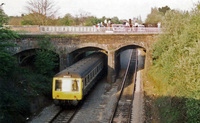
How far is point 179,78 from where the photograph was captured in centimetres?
1118

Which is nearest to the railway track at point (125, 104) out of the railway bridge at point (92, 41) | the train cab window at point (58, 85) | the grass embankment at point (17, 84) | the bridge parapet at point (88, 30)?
the railway bridge at point (92, 41)

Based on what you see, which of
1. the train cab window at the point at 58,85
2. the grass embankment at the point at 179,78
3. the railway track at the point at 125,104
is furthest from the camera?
the train cab window at the point at 58,85

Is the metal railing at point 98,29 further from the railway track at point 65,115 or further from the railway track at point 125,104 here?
the railway track at point 65,115

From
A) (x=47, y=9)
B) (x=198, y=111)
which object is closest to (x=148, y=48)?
(x=198, y=111)

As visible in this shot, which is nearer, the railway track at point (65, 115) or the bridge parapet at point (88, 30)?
the railway track at point (65, 115)

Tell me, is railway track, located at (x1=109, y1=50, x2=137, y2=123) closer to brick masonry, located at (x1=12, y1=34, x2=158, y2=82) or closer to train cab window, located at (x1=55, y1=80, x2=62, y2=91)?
brick masonry, located at (x1=12, y1=34, x2=158, y2=82)

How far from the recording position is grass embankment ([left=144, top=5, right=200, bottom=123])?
29.0 ft

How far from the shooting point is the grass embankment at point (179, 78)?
885 cm

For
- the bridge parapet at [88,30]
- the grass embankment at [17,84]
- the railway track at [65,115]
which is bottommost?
the railway track at [65,115]

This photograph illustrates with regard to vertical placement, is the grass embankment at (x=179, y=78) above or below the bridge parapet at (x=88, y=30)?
below

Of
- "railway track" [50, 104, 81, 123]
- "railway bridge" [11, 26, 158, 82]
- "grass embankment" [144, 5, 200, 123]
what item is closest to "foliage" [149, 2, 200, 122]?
"grass embankment" [144, 5, 200, 123]

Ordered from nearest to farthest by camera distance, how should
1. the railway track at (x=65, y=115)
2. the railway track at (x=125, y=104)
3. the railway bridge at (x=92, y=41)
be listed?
1. the railway track at (x=65, y=115)
2. the railway track at (x=125, y=104)
3. the railway bridge at (x=92, y=41)

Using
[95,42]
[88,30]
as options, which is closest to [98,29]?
[88,30]

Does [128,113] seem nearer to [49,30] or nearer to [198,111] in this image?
[198,111]
